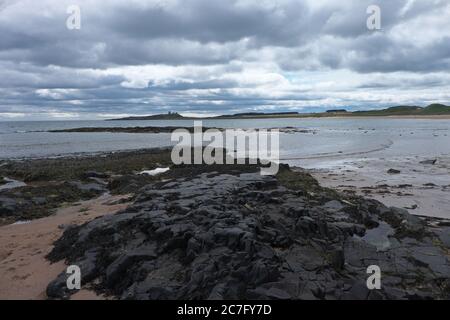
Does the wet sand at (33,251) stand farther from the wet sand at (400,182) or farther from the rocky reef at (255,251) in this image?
the wet sand at (400,182)

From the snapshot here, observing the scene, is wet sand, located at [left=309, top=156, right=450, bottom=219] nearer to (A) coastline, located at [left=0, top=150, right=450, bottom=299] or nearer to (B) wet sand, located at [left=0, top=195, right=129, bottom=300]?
(A) coastline, located at [left=0, top=150, right=450, bottom=299]

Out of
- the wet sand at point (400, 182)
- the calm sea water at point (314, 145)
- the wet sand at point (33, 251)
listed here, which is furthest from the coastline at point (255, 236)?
the calm sea water at point (314, 145)

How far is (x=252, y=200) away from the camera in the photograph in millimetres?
12484

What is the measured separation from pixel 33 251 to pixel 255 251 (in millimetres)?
6248

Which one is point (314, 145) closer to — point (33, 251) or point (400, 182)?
point (400, 182)

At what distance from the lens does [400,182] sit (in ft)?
68.2

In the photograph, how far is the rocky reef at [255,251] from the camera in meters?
7.37

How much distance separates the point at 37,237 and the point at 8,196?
6.50 metres

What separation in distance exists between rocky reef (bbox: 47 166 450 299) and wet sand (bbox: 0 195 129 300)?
43 centimetres

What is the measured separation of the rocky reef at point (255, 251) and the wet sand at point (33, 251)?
16.9 inches

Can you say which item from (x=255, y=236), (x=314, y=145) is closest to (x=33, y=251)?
(x=255, y=236)

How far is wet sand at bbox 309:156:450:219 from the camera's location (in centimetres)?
1552
